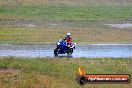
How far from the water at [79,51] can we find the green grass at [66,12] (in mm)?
17199

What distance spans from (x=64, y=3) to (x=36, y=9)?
6.59 m

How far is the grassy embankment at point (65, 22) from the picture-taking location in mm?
36906

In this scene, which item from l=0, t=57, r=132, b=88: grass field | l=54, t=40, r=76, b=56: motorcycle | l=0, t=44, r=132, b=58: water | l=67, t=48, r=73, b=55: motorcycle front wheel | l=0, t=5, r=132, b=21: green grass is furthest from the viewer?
l=0, t=5, r=132, b=21: green grass

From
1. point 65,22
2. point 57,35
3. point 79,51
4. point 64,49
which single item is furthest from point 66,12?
point 64,49

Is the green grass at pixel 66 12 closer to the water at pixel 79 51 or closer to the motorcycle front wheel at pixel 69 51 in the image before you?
the water at pixel 79 51

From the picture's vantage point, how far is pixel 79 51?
1188 inches

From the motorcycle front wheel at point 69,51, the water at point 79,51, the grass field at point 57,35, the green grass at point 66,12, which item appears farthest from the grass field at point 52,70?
the green grass at point 66,12

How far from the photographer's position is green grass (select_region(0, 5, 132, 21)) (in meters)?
50.2

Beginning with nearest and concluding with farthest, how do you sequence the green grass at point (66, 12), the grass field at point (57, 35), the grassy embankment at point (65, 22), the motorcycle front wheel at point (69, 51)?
1. the motorcycle front wheel at point (69, 51)
2. the grass field at point (57, 35)
3. the grassy embankment at point (65, 22)
4. the green grass at point (66, 12)

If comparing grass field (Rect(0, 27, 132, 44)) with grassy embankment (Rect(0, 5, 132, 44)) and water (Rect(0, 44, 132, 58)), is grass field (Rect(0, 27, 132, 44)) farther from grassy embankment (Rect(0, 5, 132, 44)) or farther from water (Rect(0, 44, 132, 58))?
water (Rect(0, 44, 132, 58))

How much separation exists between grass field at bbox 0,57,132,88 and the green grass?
24.9 m

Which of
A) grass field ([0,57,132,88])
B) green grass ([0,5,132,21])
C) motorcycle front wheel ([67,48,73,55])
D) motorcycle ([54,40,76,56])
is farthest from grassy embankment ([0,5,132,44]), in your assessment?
grass field ([0,57,132,88])

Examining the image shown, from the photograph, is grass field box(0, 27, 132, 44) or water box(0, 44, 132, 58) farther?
grass field box(0, 27, 132, 44)

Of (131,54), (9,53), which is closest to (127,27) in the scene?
(131,54)
